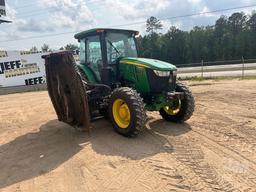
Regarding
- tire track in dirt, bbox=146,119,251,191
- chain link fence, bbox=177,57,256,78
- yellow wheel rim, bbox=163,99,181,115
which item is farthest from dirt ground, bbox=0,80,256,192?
chain link fence, bbox=177,57,256,78

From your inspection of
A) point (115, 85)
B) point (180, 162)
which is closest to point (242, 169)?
point (180, 162)

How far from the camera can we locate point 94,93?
27.1 ft

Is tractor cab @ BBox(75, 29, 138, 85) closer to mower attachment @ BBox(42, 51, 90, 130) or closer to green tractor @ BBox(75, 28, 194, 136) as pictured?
green tractor @ BBox(75, 28, 194, 136)

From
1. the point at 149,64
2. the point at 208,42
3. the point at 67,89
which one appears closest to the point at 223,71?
the point at 149,64

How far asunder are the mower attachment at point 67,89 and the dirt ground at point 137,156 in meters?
0.47

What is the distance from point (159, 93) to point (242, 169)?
9.51 ft

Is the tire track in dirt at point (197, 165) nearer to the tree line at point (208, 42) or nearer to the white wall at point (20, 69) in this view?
the white wall at point (20, 69)

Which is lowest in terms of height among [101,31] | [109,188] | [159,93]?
[109,188]

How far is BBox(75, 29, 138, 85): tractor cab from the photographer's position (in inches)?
322

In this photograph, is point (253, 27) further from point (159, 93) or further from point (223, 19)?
point (159, 93)

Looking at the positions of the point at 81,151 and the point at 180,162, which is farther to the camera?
the point at 81,151

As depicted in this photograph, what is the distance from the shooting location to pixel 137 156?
625 cm

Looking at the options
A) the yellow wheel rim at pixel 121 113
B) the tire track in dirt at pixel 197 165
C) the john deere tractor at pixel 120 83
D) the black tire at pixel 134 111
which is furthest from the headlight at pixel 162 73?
the tire track in dirt at pixel 197 165

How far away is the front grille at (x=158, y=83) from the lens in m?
7.66
